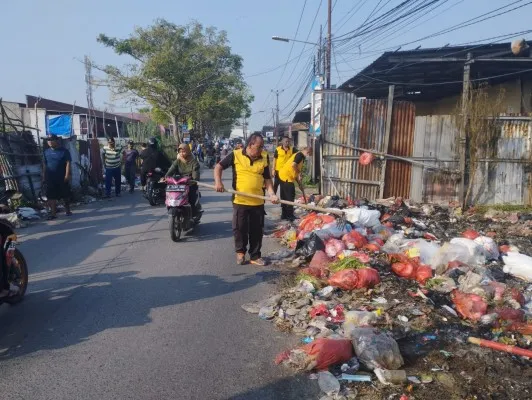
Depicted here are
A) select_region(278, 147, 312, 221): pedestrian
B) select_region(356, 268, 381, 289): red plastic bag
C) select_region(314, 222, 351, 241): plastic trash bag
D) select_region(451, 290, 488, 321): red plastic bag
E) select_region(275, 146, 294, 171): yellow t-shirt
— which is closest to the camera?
select_region(451, 290, 488, 321): red plastic bag

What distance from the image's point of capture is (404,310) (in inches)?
189

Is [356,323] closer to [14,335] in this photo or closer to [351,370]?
[351,370]

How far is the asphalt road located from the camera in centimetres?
354

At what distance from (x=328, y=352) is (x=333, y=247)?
10.3 feet

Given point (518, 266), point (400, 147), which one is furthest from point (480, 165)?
point (518, 266)

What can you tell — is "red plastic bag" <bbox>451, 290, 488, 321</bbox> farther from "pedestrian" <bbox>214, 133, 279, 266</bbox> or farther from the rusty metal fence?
the rusty metal fence

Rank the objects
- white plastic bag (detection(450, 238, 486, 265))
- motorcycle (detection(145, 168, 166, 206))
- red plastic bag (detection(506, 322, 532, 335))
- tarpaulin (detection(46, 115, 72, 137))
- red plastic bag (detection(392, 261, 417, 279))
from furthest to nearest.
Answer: tarpaulin (detection(46, 115, 72, 137)), motorcycle (detection(145, 168, 166, 206)), white plastic bag (detection(450, 238, 486, 265)), red plastic bag (detection(392, 261, 417, 279)), red plastic bag (detection(506, 322, 532, 335))

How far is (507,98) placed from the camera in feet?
42.4

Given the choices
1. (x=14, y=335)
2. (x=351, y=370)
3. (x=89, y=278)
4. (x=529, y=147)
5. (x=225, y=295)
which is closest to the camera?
(x=351, y=370)

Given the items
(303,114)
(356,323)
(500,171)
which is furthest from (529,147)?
(303,114)

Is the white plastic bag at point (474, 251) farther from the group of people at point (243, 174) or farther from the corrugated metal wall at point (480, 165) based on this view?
the corrugated metal wall at point (480, 165)

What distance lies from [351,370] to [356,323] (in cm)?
79

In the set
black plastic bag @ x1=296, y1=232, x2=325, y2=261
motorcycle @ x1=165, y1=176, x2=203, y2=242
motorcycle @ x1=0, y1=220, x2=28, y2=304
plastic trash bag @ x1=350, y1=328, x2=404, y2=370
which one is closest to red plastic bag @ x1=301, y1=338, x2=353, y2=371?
plastic trash bag @ x1=350, y1=328, x2=404, y2=370

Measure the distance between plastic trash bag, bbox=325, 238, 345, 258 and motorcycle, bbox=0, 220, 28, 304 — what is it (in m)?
3.87
